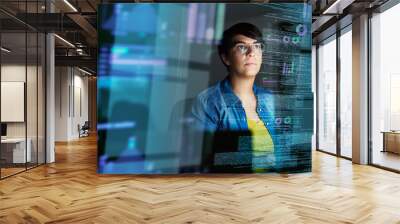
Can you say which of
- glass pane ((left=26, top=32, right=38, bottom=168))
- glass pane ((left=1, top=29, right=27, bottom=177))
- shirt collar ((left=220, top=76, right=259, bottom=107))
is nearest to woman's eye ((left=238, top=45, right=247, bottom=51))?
shirt collar ((left=220, top=76, right=259, bottom=107))

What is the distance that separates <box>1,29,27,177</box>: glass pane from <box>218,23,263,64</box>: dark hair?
3.88 metres

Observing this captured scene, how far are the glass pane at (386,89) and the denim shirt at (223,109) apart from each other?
274 cm

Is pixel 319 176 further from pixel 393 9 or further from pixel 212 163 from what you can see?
pixel 393 9

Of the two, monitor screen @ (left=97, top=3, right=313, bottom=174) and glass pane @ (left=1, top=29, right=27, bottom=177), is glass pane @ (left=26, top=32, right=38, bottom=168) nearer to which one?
glass pane @ (left=1, top=29, right=27, bottom=177)

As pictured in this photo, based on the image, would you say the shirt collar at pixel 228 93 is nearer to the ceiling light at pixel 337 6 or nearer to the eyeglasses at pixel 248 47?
the eyeglasses at pixel 248 47

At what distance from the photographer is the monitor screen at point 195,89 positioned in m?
6.54

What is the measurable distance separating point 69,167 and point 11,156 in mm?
1129

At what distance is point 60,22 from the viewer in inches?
318

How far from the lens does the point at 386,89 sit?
7590 millimetres

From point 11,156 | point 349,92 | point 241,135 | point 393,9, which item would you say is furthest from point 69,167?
point 393,9

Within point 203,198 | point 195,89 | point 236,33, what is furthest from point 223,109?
point 203,198

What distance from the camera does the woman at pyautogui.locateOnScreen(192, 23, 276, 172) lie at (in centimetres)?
661

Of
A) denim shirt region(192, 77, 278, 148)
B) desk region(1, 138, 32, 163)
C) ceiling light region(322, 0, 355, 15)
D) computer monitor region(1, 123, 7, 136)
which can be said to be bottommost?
desk region(1, 138, 32, 163)

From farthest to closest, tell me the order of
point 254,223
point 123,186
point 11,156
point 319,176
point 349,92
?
point 349,92
point 11,156
point 319,176
point 123,186
point 254,223
